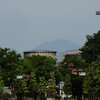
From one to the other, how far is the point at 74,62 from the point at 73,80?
29.7 ft

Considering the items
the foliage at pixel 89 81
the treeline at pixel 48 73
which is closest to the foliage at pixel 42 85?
the treeline at pixel 48 73

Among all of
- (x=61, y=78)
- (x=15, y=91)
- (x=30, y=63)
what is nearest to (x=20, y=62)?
(x=15, y=91)

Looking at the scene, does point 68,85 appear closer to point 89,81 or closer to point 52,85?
point 52,85

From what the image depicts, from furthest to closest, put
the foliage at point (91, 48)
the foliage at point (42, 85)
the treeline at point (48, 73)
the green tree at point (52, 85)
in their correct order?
the green tree at point (52, 85) → the foliage at point (42, 85) → the foliage at point (91, 48) → the treeline at point (48, 73)

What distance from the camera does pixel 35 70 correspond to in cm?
13612

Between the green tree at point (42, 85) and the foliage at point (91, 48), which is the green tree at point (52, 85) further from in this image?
the foliage at point (91, 48)

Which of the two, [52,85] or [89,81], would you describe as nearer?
[89,81]

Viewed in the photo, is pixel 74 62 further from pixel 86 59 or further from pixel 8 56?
pixel 8 56

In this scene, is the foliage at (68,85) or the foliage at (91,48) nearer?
the foliage at (91,48)

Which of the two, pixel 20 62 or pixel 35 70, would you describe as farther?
pixel 35 70

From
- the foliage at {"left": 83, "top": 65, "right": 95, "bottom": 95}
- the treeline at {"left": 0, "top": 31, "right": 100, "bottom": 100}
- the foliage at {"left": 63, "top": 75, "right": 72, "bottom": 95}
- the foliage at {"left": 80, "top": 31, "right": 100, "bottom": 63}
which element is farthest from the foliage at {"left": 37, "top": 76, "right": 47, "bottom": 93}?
the foliage at {"left": 83, "top": 65, "right": 95, "bottom": 95}

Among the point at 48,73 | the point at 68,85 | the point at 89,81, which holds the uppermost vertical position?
the point at 48,73

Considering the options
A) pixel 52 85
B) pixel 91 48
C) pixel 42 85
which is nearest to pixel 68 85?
pixel 52 85

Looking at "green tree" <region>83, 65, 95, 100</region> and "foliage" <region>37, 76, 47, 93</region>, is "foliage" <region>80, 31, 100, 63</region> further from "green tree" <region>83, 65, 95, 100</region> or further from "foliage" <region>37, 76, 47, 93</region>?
"foliage" <region>37, 76, 47, 93</region>
